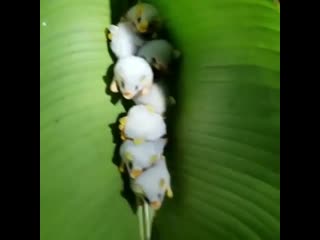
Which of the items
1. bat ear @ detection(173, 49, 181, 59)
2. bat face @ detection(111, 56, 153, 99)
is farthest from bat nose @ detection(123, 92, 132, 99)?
bat ear @ detection(173, 49, 181, 59)

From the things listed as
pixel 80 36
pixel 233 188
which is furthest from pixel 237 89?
pixel 80 36

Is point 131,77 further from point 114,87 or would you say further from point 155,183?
point 155,183

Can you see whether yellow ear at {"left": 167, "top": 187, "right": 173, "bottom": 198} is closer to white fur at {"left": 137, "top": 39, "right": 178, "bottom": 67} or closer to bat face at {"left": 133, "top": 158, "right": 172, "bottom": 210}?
bat face at {"left": 133, "top": 158, "right": 172, "bottom": 210}

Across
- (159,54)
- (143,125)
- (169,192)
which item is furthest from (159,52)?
(169,192)

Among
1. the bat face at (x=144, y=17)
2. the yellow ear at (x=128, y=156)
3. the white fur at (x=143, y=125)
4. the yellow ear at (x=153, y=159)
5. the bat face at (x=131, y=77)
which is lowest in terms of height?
the yellow ear at (x=153, y=159)

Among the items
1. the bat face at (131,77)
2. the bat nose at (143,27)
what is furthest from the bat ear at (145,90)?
the bat nose at (143,27)

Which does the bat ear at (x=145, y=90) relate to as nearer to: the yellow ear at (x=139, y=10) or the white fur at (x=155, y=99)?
the white fur at (x=155, y=99)

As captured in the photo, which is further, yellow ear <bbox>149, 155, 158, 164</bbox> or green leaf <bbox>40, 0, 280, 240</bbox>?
yellow ear <bbox>149, 155, 158, 164</bbox>
